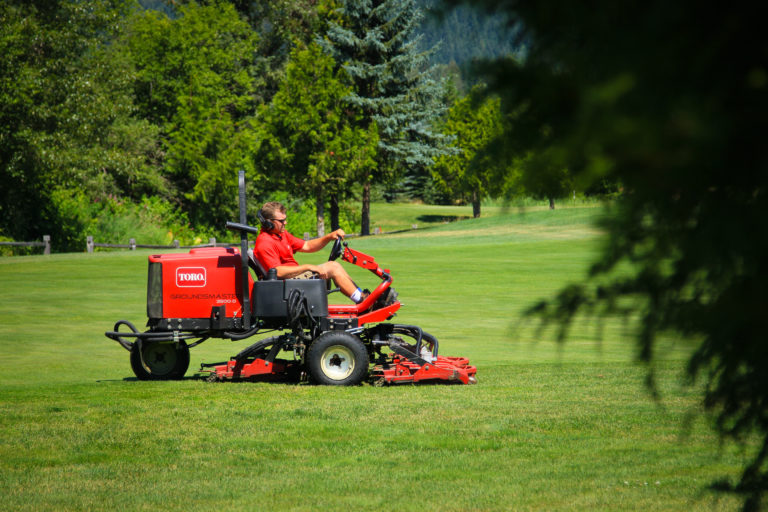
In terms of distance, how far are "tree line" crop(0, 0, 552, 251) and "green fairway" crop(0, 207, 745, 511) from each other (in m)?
35.4

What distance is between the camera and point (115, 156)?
41875 mm

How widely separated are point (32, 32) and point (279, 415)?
35582 millimetres

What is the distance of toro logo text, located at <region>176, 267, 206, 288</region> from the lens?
9.62m

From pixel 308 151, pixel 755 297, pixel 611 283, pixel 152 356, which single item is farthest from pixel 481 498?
pixel 308 151

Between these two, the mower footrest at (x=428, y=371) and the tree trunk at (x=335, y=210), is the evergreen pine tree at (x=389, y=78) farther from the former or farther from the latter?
the mower footrest at (x=428, y=371)

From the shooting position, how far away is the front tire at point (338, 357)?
937cm

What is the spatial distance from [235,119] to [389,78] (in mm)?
13636

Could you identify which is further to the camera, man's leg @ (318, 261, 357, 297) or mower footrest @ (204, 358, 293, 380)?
mower footrest @ (204, 358, 293, 380)

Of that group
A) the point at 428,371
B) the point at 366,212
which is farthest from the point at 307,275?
the point at 366,212

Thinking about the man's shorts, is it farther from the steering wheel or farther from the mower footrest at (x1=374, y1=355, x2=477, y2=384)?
the mower footrest at (x1=374, y1=355, x2=477, y2=384)

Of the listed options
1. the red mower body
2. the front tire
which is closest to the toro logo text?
the red mower body

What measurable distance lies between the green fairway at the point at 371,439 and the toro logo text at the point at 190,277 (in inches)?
44.5

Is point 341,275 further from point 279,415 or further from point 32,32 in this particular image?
point 32,32

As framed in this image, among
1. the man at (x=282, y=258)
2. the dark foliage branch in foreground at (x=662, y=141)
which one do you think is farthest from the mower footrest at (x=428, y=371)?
the dark foliage branch in foreground at (x=662, y=141)
